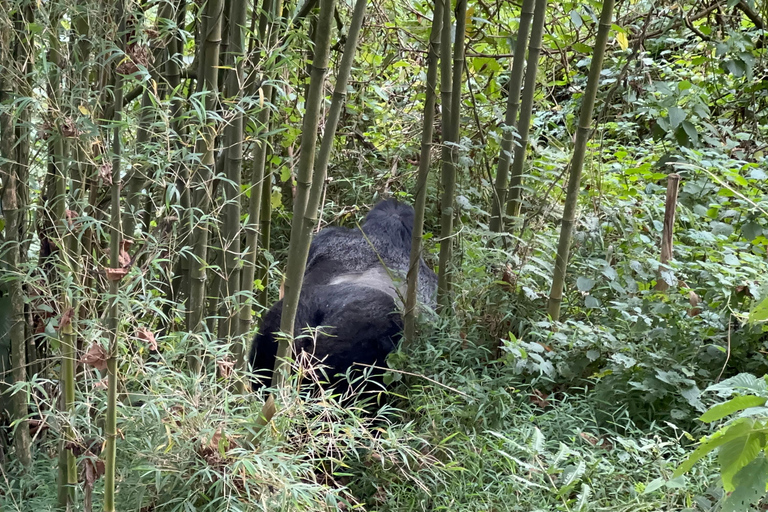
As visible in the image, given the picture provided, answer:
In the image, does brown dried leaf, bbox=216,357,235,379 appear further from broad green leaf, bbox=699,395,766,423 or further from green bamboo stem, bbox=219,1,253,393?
broad green leaf, bbox=699,395,766,423

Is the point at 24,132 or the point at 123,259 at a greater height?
the point at 24,132

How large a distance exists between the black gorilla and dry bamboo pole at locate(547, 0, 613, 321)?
50 centimetres

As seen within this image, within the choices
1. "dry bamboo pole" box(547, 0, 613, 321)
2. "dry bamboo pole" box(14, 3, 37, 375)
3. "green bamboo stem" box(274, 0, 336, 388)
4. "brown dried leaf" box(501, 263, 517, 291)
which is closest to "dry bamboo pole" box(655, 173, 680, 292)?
"dry bamboo pole" box(547, 0, 613, 321)

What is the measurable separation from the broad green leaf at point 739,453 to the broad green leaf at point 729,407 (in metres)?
0.04

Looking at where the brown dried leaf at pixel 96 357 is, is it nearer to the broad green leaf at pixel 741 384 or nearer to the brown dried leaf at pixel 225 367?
the brown dried leaf at pixel 225 367

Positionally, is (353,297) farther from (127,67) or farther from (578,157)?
(127,67)

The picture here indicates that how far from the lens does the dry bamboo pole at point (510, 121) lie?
2.79 m

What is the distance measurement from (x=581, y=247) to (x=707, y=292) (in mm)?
583

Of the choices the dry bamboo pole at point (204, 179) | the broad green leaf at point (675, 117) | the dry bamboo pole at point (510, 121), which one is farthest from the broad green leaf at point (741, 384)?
the broad green leaf at point (675, 117)

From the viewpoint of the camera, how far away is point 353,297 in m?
2.66

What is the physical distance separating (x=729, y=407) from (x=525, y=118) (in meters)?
2.01

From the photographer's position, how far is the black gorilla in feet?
8.28

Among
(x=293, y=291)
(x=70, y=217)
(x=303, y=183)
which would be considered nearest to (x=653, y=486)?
(x=293, y=291)

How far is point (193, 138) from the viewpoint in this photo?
1.76 meters
